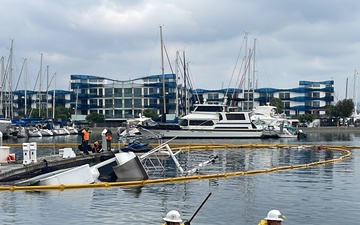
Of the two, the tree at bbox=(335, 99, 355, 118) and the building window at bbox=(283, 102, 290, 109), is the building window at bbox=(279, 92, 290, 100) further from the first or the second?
the tree at bbox=(335, 99, 355, 118)

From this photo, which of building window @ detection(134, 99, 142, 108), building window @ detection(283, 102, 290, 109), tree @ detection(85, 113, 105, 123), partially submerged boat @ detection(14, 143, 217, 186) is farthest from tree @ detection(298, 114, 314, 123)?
partially submerged boat @ detection(14, 143, 217, 186)

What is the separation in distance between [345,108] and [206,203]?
393 ft

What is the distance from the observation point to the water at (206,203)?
746 inches

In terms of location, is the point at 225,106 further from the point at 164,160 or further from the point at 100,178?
the point at 100,178

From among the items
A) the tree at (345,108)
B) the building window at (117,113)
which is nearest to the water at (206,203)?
the tree at (345,108)

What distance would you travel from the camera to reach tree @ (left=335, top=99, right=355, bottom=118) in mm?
135250

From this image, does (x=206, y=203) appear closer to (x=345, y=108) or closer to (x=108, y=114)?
(x=345, y=108)

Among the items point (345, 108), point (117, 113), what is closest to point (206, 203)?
point (345, 108)

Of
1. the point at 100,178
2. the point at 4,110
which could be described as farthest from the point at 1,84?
the point at 100,178

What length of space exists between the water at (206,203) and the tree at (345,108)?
359ft

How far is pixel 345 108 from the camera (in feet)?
444

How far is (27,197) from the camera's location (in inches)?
868

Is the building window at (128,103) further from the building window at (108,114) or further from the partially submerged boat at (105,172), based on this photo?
the partially submerged boat at (105,172)

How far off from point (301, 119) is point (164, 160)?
10358 cm
